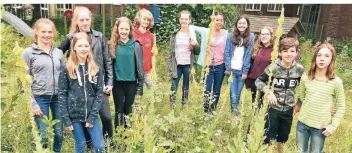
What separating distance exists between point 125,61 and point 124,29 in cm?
37

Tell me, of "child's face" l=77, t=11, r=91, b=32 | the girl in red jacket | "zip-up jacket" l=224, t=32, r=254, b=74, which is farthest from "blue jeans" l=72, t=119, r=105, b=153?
"zip-up jacket" l=224, t=32, r=254, b=74

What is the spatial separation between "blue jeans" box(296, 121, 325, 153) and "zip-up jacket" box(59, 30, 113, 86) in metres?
2.09

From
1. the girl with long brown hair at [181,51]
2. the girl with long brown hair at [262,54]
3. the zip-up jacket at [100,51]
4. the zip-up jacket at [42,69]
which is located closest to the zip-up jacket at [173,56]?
the girl with long brown hair at [181,51]

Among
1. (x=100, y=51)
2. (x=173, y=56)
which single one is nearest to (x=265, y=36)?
(x=173, y=56)

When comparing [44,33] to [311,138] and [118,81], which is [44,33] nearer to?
[118,81]

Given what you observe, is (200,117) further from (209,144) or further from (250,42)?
(250,42)

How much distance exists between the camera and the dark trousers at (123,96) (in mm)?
4289

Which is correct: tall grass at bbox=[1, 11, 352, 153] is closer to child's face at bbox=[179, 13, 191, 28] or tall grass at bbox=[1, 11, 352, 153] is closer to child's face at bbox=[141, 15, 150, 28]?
child's face at bbox=[141, 15, 150, 28]

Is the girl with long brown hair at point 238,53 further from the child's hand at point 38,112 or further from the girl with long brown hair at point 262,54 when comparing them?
the child's hand at point 38,112

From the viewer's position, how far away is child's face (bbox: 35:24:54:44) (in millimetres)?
3570

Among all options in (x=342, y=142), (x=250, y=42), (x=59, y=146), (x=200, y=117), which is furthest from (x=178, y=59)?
(x=342, y=142)

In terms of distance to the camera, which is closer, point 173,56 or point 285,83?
point 285,83

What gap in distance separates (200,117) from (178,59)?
178 centimetres

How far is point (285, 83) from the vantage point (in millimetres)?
3830
